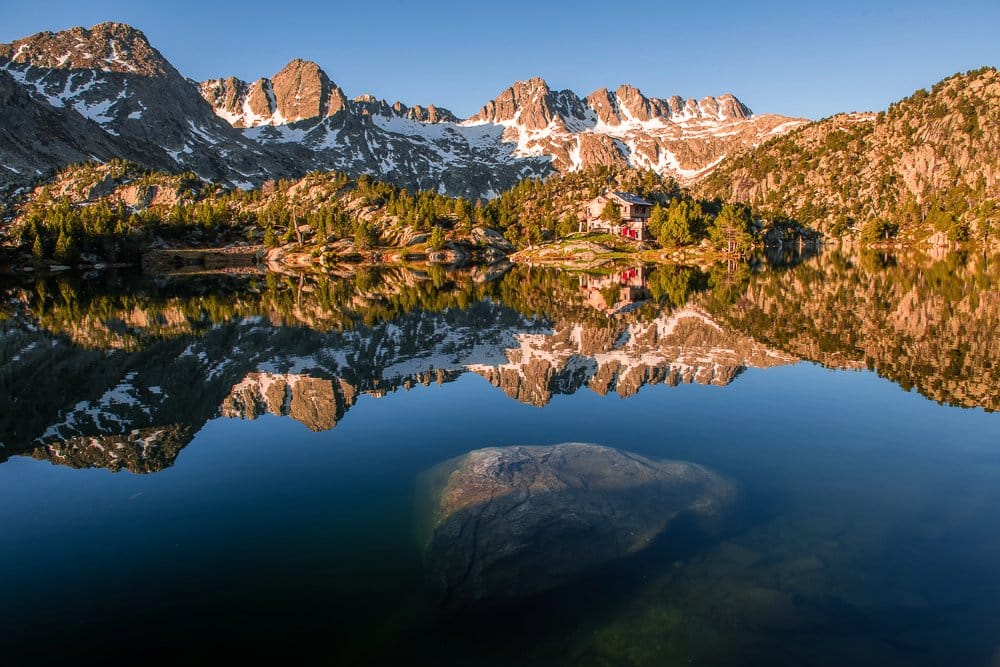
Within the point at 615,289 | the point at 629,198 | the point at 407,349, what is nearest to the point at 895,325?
the point at 407,349

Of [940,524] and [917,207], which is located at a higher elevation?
[917,207]

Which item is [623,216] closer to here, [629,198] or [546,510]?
[629,198]

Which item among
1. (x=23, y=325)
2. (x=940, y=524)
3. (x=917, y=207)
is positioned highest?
(x=917, y=207)

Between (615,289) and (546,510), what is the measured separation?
61.5 metres

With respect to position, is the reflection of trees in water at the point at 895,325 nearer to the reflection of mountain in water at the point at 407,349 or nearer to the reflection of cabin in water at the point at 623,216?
the reflection of mountain in water at the point at 407,349

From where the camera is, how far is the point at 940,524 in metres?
14.4

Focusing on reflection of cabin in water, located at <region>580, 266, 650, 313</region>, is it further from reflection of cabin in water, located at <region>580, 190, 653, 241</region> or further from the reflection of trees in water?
reflection of cabin in water, located at <region>580, 190, 653, 241</region>

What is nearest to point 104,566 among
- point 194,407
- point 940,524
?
point 194,407

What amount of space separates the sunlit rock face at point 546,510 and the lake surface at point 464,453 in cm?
42

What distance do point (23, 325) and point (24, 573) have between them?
159ft

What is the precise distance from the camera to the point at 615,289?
73688 mm

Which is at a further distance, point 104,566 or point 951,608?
point 104,566

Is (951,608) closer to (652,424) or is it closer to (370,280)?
(652,424)

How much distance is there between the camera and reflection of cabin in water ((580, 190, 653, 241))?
493 feet
